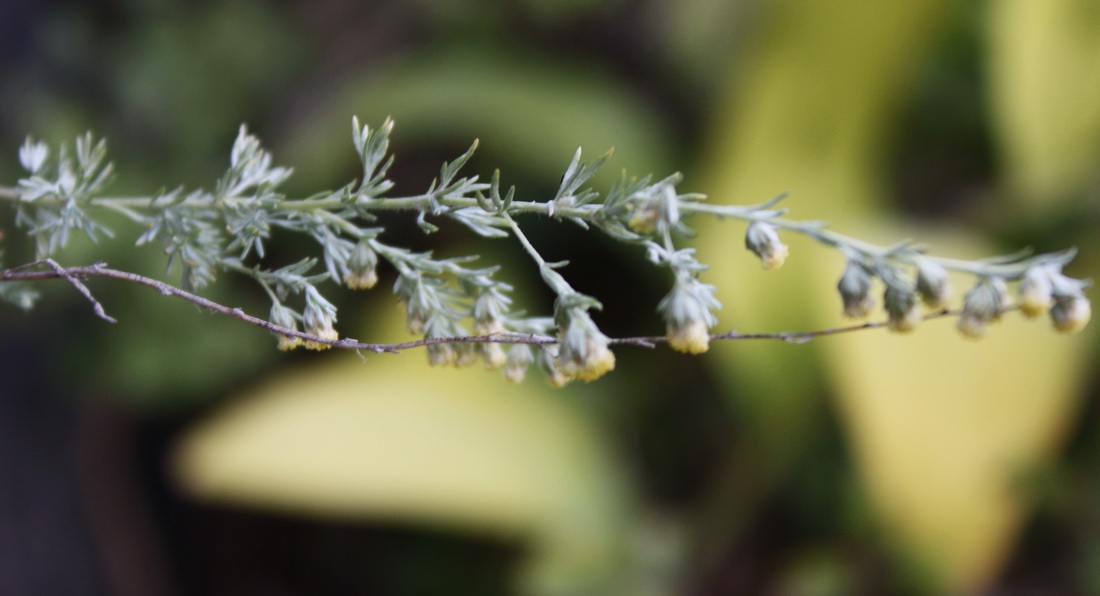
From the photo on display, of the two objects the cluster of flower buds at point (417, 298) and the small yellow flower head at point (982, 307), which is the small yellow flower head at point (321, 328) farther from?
the small yellow flower head at point (982, 307)

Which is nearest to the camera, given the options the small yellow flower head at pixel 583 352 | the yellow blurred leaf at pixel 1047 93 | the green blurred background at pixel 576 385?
the small yellow flower head at pixel 583 352

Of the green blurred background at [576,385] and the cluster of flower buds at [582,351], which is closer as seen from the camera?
the cluster of flower buds at [582,351]

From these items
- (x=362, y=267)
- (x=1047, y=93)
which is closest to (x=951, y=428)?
(x=1047, y=93)

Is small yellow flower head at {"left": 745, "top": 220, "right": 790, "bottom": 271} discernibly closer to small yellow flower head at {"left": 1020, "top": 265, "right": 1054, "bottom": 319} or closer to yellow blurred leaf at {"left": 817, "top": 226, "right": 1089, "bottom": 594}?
small yellow flower head at {"left": 1020, "top": 265, "right": 1054, "bottom": 319}

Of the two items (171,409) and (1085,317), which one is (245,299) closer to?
(171,409)

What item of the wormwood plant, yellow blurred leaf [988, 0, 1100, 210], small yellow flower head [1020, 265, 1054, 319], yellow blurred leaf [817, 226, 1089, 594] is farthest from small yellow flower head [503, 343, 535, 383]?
yellow blurred leaf [988, 0, 1100, 210]

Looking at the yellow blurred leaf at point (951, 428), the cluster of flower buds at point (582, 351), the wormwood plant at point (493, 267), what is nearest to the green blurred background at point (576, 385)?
the yellow blurred leaf at point (951, 428)

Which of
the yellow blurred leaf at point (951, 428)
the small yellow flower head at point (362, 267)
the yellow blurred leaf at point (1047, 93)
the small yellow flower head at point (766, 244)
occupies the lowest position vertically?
the yellow blurred leaf at point (951, 428)
